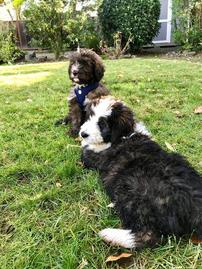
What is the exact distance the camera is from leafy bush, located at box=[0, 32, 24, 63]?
45.4ft

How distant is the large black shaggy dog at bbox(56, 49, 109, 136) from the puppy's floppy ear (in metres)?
1.21

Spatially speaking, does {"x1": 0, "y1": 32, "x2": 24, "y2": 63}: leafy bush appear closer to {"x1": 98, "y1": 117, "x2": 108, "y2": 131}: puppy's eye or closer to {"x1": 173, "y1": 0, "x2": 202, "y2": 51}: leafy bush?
{"x1": 173, "y1": 0, "x2": 202, "y2": 51}: leafy bush

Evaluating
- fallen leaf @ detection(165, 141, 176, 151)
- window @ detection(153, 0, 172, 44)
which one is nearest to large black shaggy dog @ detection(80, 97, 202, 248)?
fallen leaf @ detection(165, 141, 176, 151)

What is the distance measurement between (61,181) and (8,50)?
11.8 metres

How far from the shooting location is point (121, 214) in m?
2.61

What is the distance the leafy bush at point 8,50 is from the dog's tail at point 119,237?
12621 millimetres

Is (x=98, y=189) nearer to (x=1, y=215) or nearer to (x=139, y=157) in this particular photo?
(x=139, y=157)

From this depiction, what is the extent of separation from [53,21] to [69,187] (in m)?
11.2

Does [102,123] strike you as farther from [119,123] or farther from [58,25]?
[58,25]

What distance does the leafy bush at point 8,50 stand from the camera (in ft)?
45.4

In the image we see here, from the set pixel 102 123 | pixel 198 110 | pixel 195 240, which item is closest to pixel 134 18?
pixel 198 110

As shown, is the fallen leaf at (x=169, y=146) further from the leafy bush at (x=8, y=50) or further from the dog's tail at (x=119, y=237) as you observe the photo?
the leafy bush at (x=8, y=50)

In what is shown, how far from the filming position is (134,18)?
13734mm

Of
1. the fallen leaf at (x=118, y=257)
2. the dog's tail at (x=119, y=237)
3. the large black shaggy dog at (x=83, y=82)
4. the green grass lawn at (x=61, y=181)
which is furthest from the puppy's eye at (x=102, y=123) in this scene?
the fallen leaf at (x=118, y=257)
